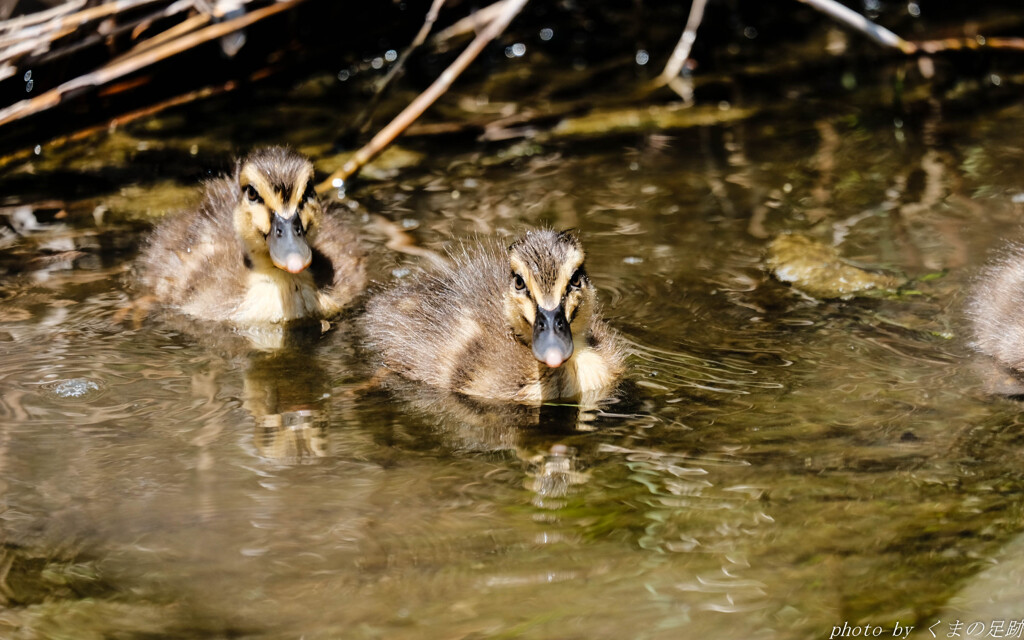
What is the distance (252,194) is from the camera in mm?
4590

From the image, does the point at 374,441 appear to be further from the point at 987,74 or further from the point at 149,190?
the point at 987,74

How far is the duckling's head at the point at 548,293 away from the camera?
3.65 meters

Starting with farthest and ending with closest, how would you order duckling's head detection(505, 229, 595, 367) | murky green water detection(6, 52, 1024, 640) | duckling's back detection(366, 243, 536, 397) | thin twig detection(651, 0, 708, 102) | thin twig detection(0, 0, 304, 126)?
1. thin twig detection(651, 0, 708, 102)
2. thin twig detection(0, 0, 304, 126)
3. duckling's back detection(366, 243, 536, 397)
4. duckling's head detection(505, 229, 595, 367)
5. murky green water detection(6, 52, 1024, 640)

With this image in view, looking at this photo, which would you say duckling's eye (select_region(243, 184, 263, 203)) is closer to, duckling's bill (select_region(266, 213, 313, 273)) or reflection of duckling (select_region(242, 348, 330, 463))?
duckling's bill (select_region(266, 213, 313, 273))

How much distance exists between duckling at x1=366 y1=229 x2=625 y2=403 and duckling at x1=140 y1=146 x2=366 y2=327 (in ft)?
1.27

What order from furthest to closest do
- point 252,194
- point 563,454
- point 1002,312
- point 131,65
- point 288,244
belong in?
point 131,65, point 252,194, point 288,244, point 1002,312, point 563,454

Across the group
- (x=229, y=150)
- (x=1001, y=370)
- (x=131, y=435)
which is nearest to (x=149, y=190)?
(x=229, y=150)

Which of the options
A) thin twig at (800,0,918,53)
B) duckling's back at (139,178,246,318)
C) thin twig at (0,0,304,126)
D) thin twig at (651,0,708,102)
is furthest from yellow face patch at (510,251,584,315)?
thin twig at (651,0,708,102)

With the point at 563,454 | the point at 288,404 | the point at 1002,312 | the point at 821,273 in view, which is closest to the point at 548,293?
the point at 563,454

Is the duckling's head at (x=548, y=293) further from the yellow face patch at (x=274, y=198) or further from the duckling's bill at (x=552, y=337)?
the yellow face patch at (x=274, y=198)

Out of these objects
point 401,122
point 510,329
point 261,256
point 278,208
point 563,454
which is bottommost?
point 563,454

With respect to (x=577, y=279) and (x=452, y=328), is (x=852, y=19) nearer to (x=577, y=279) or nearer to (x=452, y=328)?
(x=577, y=279)

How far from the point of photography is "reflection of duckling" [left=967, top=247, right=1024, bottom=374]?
12.6 ft

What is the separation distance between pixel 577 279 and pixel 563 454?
24.4 inches
